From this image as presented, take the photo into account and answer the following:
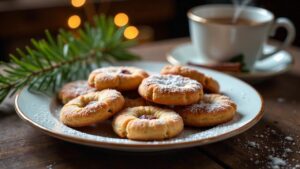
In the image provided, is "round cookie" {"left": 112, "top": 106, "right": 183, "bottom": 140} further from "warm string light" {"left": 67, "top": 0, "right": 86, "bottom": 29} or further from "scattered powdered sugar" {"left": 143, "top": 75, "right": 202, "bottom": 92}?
"warm string light" {"left": 67, "top": 0, "right": 86, "bottom": 29}

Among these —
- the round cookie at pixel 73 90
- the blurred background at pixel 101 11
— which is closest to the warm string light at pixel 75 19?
the blurred background at pixel 101 11

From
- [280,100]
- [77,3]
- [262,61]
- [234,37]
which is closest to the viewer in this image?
[280,100]

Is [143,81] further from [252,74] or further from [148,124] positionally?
[252,74]

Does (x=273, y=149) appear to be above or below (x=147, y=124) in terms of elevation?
below

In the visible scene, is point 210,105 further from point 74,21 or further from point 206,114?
point 74,21

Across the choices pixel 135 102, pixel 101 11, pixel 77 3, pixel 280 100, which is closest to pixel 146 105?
pixel 135 102

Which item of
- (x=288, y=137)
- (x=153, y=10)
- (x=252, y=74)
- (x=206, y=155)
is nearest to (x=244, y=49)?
(x=252, y=74)

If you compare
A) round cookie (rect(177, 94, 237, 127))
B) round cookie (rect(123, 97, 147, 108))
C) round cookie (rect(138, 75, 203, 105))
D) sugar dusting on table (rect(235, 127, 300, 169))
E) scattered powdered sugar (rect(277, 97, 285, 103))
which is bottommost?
scattered powdered sugar (rect(277, 97, 285, 103))

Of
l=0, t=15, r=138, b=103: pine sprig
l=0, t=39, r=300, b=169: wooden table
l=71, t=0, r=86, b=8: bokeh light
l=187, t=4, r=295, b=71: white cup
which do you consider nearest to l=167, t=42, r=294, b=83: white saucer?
l=187, t=4, r=295, b=71: white cup
